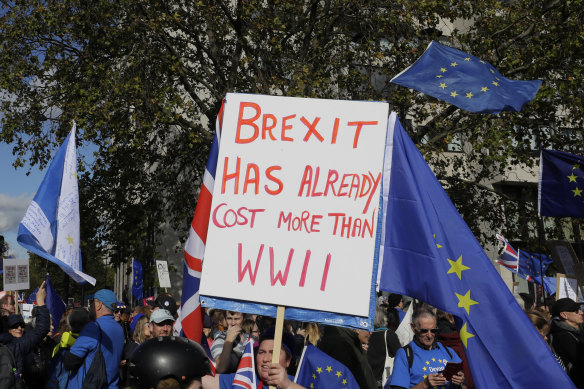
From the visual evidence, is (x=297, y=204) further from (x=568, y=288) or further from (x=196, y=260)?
(x=568, y=288)

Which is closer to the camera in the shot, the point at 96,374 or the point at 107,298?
the point at 96,374

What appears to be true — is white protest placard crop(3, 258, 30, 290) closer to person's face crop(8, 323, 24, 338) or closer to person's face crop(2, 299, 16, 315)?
person's face crop(2, 299, 16, 315)

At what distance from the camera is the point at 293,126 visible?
13.0 ft

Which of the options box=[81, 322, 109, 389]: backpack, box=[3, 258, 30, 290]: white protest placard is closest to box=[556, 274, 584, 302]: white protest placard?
box=[81, 322, 109, 389]: backpack

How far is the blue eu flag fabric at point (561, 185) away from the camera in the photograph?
8.80 m

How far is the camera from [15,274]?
29.3ft

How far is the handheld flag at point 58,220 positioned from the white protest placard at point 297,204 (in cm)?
202

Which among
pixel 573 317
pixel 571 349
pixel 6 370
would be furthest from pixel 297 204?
pixel 573 317

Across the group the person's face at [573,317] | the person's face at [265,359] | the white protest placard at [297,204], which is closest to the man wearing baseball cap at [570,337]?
the person's face at [573,317]

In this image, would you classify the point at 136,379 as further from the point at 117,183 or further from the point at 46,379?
the point at 117,183

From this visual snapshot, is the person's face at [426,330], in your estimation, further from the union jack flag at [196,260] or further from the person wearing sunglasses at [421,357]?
the union jack flag at [196,260]

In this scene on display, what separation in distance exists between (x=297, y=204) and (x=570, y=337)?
3879 millimetres

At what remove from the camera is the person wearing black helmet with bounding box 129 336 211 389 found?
Result: 2691mm

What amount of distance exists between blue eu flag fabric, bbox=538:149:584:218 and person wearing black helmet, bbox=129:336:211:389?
7.17 m
